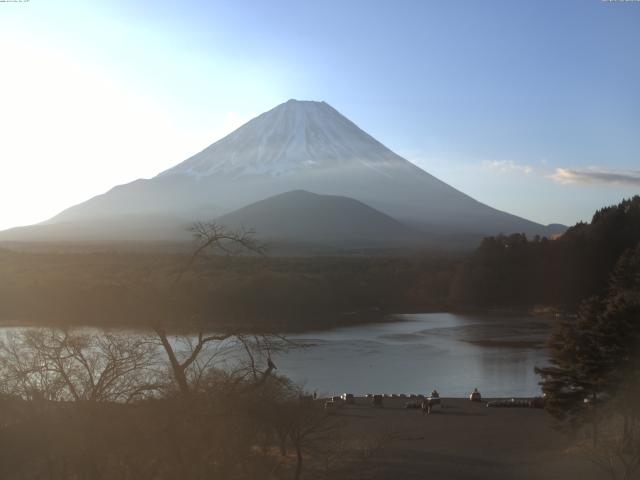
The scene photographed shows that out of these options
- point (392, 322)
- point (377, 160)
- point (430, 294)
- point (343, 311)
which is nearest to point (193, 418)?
point (392, 322)

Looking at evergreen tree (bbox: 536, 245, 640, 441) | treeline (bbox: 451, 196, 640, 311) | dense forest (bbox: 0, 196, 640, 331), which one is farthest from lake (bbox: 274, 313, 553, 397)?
treeline (bbox: 451, 196, 640, 311)

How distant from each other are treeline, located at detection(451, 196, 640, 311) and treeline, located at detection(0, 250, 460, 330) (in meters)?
1.53

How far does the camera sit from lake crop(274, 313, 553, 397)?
12.6 metres

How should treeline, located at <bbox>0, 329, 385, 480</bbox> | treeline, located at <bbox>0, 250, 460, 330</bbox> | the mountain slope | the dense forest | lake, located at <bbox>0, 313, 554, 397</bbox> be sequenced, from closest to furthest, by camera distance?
treeline, located at <bbox>0, 329, 385, 480</bbox>
lake, located at <bbox>0, 313, 554, 397</bbox>
treeline, located at <bbox>0, 250, 460, 330</bbox>
the dense forest
the mountain slope

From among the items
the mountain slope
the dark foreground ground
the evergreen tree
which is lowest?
the dark foreground ground

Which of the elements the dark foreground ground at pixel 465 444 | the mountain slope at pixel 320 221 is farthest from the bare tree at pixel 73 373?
the mountain slope at pixel 320 221

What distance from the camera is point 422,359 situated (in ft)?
50.2

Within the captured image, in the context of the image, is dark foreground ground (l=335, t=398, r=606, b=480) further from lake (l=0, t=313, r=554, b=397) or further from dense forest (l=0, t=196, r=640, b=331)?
dense forest (l=0, t=196, r=640, b=331)

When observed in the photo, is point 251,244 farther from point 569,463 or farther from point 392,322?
point 392,322

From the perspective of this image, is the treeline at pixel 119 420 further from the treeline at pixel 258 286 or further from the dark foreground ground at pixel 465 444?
the treeline at pixel 258 286

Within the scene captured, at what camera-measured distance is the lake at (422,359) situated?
12.6 m

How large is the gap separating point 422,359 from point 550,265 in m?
13.0

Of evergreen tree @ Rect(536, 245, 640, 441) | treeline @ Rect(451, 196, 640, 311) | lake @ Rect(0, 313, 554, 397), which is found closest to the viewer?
evergreen tree @ Rect(536, 245, 640, 441)

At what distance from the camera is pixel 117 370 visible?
3400 millimetres
